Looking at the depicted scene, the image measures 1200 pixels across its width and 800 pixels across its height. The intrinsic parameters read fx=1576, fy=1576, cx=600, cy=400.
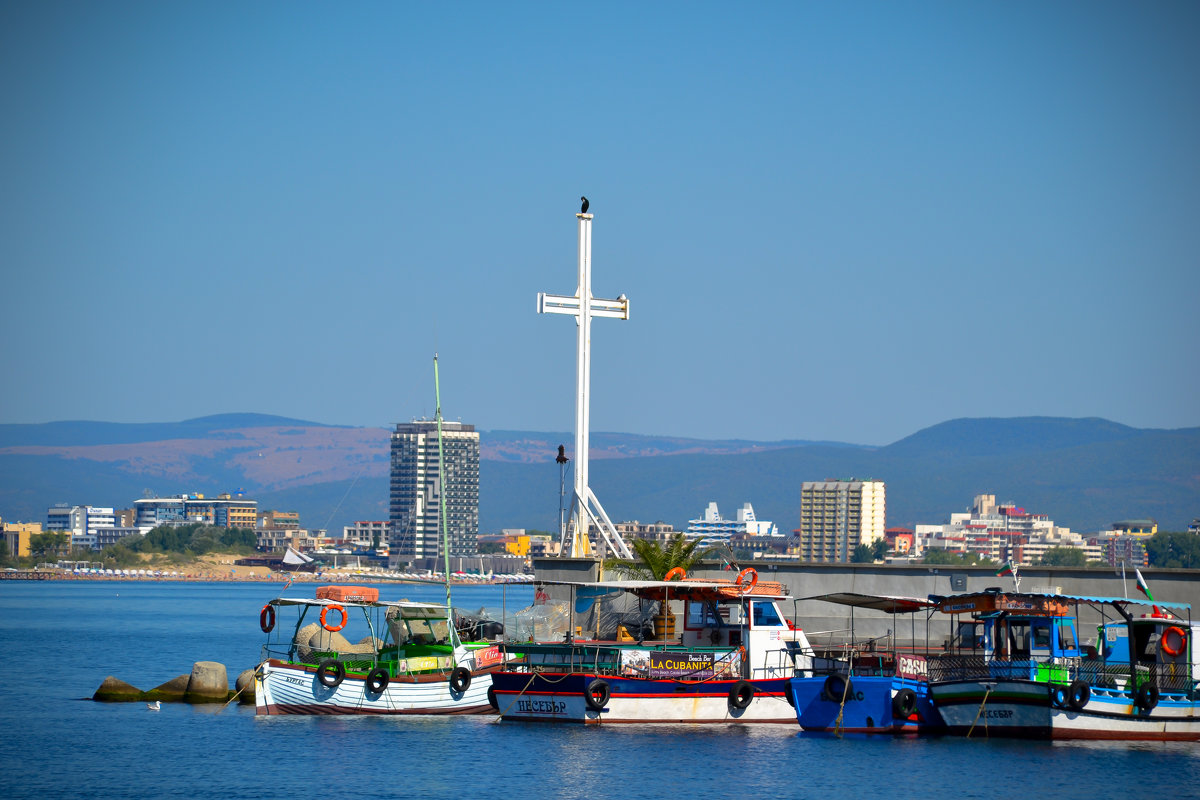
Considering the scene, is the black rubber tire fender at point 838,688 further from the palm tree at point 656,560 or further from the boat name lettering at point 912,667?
the palm tree at point 656,560

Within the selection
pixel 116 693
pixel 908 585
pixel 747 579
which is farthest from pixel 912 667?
pixel 116 693

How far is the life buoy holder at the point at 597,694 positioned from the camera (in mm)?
36281

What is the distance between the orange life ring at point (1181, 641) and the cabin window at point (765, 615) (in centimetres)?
864

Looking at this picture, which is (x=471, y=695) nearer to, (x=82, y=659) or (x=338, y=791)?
(x=338, y=791)

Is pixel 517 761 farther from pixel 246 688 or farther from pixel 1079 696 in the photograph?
pixel 246 688

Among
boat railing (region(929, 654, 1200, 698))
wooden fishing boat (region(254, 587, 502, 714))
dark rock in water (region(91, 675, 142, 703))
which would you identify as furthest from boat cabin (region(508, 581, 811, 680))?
dark rock in water (region(91, 675, 142, 703))

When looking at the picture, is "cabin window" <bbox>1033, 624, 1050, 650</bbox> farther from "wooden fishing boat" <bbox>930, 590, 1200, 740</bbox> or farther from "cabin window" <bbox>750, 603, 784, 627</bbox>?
"cabin window" <bbox>750, 603, 784, 627</bbox>

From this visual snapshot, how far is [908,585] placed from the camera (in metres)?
43.5

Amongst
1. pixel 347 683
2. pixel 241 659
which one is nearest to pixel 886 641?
pixel 347 683

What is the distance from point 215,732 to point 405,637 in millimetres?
5623

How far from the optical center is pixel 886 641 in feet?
139

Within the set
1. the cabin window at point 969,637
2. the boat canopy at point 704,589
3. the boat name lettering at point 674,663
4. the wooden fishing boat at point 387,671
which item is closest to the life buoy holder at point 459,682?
the wooden fishing boat at point 387,671

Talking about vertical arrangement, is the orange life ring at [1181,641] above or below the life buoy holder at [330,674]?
above

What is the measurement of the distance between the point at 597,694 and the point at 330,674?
7220mm
